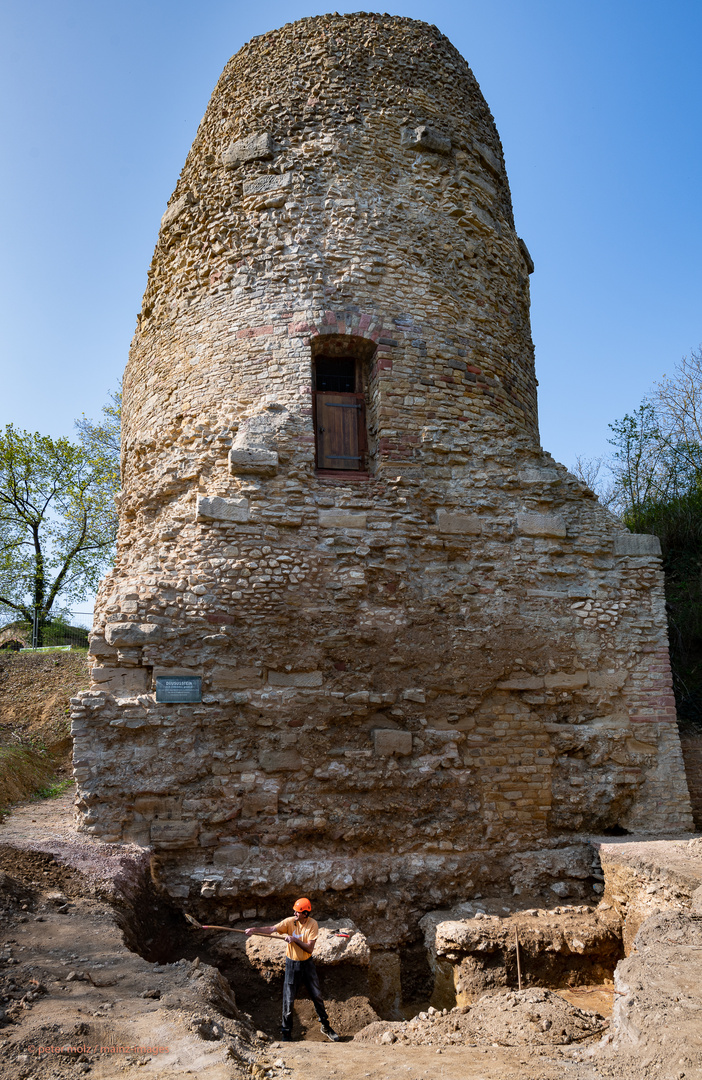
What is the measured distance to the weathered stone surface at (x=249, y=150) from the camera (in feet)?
25.3

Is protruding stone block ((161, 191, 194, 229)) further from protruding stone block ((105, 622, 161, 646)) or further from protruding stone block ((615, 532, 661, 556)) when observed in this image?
protruding stone block ((615, 532, 661, 556))

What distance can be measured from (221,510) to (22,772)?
192 inches

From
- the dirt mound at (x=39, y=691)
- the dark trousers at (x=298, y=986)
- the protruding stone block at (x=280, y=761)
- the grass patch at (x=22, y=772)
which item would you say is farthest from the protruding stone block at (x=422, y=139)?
the dirt mound at (x=39, y=691)

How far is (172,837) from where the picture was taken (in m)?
5.78

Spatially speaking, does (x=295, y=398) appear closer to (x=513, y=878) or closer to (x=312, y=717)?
(x=312, y=717)

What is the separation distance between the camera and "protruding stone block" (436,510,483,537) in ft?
22.6

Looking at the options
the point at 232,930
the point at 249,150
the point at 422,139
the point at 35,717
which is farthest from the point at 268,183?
the point at 35,717

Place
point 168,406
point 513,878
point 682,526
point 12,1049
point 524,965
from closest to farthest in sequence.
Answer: point 12,1049 < point 524,965 < point 513,878 < point 168,406 < point 682,526

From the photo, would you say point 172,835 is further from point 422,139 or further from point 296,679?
point 422,139

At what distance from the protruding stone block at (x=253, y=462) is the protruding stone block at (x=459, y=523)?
1.73m

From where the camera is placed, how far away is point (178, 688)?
605 centimetres

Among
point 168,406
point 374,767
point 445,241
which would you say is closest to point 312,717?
point 374,767

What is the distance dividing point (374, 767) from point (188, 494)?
3185 millimetres

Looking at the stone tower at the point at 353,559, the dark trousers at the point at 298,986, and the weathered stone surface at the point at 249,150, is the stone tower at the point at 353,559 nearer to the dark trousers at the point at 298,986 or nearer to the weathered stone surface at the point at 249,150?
the weathered stone surface at the point at 249,150
